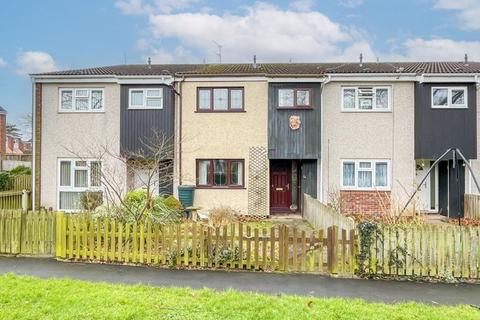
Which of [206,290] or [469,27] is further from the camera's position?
[469,27]

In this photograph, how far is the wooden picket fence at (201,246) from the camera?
8.01 m

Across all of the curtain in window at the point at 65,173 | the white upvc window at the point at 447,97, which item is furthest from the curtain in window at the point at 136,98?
the white upvc window at the point at 447,97

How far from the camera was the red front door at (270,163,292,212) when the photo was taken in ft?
59.1

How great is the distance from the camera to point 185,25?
25188mm

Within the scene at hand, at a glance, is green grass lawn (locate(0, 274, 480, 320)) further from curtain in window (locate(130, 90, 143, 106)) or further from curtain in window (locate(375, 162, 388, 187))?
curtain in window (locate(130, 90, 143, 106))

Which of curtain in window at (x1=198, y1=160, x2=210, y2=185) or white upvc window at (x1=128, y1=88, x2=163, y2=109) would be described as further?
curtain in window at (x1=198, y1=160, x2=210, y2=185)

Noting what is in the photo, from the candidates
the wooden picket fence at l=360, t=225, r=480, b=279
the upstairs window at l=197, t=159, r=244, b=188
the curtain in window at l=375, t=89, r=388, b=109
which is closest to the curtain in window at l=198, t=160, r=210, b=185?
the upstairs window at l=197, t=159, r=244, b=188

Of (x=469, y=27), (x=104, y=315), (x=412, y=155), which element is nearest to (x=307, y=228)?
(x=412, y=155)

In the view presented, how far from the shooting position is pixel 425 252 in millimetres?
7820

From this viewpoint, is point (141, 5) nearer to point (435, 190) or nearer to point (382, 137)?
point (382, 137)

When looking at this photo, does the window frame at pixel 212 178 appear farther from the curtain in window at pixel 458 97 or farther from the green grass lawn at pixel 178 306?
the green grass lawn at pixel 178 306

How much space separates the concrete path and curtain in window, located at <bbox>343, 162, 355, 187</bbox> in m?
9.75

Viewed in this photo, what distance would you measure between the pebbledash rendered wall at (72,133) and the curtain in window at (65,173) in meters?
0.21

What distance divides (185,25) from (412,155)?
1660 cm
